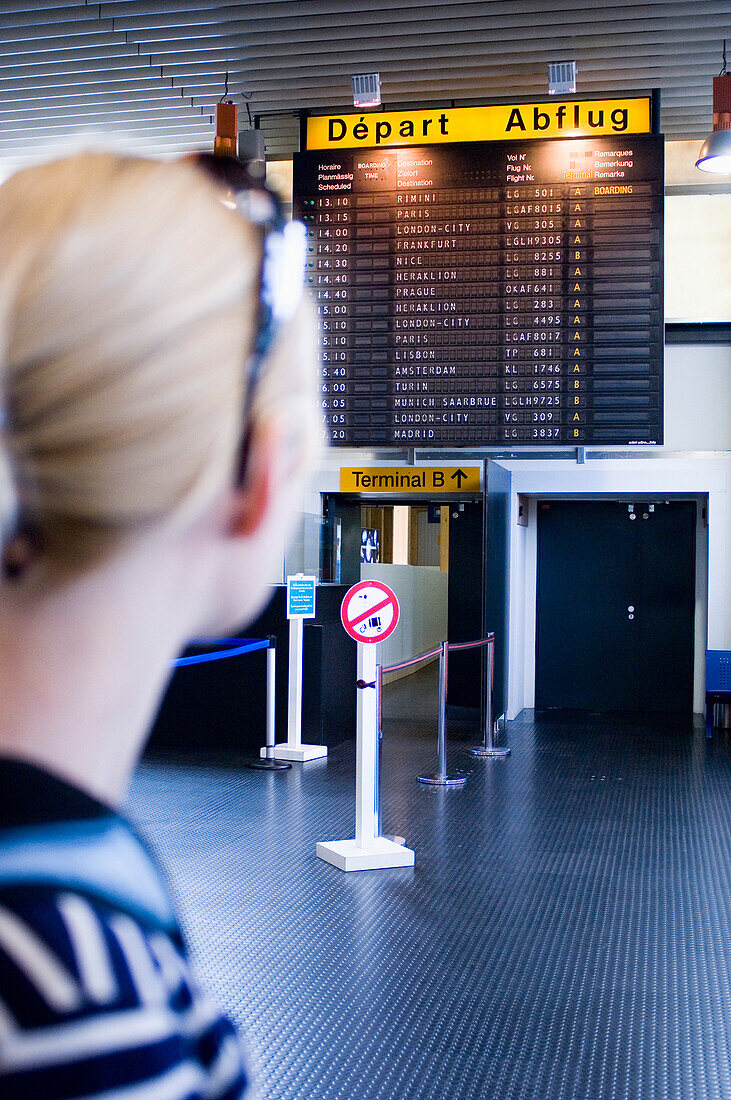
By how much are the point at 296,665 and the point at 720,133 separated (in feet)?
13.9

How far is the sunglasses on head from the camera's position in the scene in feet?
1.55

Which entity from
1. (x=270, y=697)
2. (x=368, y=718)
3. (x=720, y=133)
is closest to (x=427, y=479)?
(x=270, y=697)

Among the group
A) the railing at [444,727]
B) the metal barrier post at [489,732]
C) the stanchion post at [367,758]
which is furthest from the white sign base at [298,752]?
the stanchion post at [367,758]

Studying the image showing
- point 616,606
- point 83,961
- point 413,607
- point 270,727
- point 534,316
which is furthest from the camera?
point 413,607

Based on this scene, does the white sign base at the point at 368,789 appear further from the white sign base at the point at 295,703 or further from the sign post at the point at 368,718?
the white sign base at the point at 295,703

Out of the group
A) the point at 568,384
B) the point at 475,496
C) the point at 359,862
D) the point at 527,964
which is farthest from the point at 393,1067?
the point at 475,496

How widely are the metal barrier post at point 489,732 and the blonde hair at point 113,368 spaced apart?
7446mm

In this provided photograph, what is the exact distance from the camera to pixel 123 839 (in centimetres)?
41

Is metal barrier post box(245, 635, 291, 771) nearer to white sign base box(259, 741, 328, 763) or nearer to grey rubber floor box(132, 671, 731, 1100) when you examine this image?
white sign base box(259, 741, 328, 763)

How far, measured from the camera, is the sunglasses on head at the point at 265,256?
0.47m

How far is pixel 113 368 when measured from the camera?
0.43m

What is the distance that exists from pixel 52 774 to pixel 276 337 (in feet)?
0.70

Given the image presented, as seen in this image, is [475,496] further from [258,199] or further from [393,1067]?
[258,199]

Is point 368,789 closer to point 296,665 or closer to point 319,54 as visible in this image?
point 296,665
